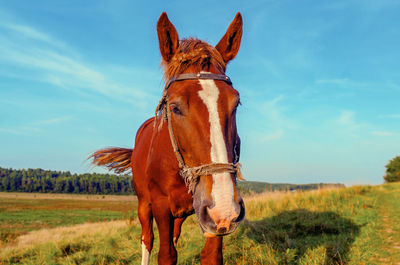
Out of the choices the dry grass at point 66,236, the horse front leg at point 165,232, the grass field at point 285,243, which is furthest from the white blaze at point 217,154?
the dry grass at point 66,236

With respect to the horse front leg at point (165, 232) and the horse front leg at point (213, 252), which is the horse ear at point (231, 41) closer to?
the horse front leg at point (165, 232)

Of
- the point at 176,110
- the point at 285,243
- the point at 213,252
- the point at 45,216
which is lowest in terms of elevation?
the point at 45,216

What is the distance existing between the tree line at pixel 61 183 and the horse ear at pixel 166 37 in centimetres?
13275

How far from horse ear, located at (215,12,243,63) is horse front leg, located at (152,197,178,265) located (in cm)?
183

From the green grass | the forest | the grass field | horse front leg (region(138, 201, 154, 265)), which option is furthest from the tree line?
horse front leg (region(138, 201, 154, 265))

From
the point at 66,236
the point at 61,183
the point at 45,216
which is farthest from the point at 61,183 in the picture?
the point at 66,236

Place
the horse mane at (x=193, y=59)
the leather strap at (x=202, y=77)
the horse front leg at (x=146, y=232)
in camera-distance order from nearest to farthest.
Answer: the leather strap at (x=202, y=77), the horse mane at (x=193, y=59), the horse front leg at (x=146, y=232)

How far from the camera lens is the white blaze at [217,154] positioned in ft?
5.95

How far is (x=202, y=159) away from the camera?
2.10 metres

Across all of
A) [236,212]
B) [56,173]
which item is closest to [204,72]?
[236,212]

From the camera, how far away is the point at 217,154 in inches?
79.3

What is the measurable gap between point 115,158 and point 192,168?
4672 millimetres

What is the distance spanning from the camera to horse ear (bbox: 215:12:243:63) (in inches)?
116

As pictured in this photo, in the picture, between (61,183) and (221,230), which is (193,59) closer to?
(221,230)
